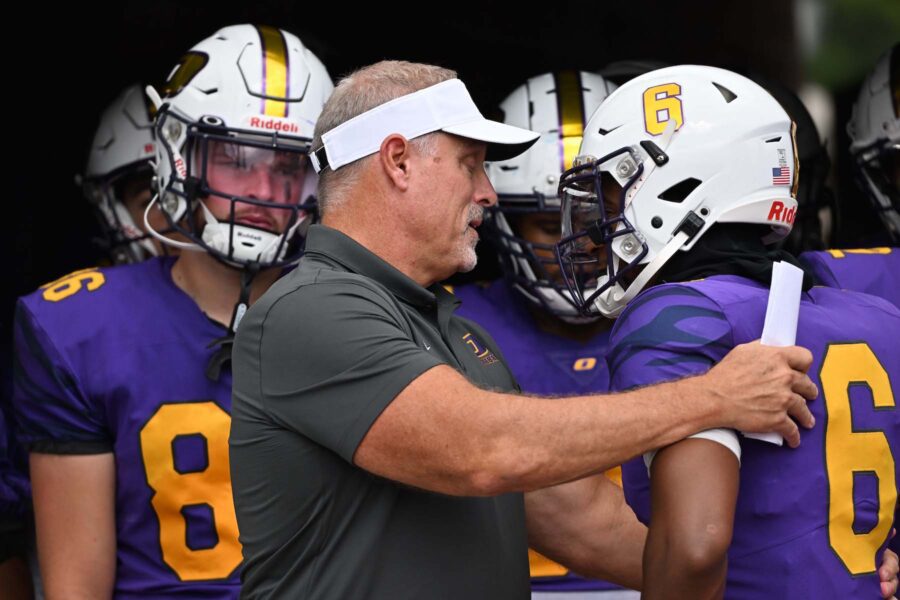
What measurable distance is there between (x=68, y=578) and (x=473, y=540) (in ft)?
3.83

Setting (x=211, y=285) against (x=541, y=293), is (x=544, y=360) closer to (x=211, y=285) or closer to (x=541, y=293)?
(x=541, y=293)

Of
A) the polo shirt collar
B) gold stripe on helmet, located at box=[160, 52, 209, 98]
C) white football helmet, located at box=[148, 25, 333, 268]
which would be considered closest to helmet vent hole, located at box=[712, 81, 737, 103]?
the polo shirt collar

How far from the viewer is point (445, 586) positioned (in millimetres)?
2057

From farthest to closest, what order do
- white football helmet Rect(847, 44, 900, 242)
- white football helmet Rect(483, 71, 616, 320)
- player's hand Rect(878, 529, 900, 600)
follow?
white football helmet Rect(847, 44, 900, 242), white football helmet Rect(483, 71, 616, 320), player's hand Rect(878, 529, 900, 600)

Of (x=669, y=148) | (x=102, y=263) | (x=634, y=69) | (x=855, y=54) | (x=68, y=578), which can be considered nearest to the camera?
(x=669, y=148)

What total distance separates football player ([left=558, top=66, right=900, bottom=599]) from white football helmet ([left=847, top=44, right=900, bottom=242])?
1402mm

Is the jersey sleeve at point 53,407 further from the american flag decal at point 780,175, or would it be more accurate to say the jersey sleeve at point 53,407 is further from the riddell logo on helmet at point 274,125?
the american flag decal at point 780,175

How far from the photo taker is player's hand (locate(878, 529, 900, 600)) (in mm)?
2082

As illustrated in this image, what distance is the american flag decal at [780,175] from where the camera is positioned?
87.2 inches

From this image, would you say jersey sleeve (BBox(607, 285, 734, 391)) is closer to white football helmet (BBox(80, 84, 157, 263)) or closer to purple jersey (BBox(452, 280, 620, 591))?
purple jersey (BBox(452, 280, 620, 591))

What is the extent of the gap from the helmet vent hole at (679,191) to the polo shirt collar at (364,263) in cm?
47

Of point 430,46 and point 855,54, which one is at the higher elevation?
point 430,46

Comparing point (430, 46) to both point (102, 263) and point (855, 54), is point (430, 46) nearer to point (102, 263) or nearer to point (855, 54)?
point (102, 263)

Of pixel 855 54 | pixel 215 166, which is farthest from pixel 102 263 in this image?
pixel 855 54
